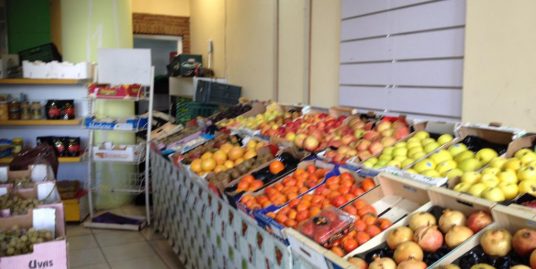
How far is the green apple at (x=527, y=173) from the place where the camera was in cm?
190

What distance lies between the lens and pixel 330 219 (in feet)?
6.30

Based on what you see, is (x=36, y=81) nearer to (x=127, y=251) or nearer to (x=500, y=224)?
(x=127, y=251)

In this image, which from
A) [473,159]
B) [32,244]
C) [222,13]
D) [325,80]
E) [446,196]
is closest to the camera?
[446,196]

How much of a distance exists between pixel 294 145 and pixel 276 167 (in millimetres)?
281

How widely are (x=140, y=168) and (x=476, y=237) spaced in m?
4.82

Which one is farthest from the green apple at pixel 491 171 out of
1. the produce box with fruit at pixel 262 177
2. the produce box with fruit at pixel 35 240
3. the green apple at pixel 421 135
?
the produce box with fruit at pixel 35 240

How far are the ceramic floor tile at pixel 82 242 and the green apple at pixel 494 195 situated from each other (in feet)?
12.0

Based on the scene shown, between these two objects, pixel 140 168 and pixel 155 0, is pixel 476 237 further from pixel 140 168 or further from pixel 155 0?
pixel 155 0

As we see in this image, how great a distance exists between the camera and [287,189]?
2482mm

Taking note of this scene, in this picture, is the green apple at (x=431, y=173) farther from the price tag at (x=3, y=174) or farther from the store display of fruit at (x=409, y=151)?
the price tag at (x=3, y=174)

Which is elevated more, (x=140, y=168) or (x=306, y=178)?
(x=306, y=178)

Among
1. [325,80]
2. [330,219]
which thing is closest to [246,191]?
[330,219]

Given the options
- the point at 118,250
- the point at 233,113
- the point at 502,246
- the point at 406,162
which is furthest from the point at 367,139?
the point at 118,250

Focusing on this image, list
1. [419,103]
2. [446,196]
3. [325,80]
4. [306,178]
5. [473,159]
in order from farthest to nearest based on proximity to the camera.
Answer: [325,80]
[419,103]
[306,178]
[473,159]
[446,196]
